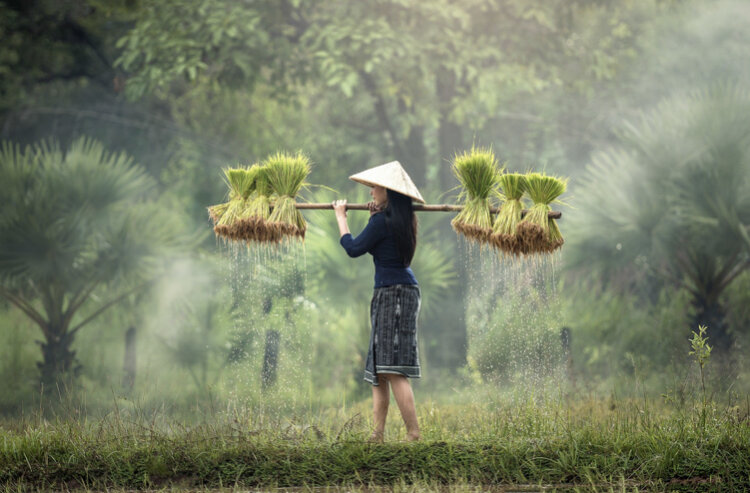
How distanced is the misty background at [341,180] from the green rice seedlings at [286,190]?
246cm

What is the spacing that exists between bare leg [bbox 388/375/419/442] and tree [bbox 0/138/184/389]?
667 cm

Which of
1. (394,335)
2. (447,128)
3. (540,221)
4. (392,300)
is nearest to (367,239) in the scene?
(392,300)

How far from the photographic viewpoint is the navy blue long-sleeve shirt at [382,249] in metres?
Answer: 5.78

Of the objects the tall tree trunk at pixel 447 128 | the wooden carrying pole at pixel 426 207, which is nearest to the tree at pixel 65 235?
the tall tree trunk at pixel 447 128

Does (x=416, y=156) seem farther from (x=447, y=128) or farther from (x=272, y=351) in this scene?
(x=272, y=351)

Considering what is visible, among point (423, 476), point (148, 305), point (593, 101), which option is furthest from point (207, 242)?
point (423, 476)

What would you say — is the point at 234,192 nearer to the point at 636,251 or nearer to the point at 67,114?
the point at 636,251

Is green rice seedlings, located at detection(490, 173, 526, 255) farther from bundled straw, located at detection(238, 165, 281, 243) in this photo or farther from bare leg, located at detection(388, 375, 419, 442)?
bundled straw, located at detection(238, 165, 281, 243)

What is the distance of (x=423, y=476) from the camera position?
5.18 meters

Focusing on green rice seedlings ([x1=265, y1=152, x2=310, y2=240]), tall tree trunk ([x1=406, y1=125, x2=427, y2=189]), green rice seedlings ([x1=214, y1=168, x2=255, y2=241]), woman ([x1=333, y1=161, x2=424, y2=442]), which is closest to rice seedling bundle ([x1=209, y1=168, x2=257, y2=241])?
green rice seedlings ([x1=214, y1=168, x2=255, y2=241])

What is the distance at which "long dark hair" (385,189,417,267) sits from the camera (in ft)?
19.0

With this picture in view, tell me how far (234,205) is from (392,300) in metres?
1.55

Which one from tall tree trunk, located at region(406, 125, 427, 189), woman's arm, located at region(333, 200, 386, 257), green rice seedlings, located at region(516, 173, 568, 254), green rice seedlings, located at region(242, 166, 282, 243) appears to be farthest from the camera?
tall tree trunk, located at region(406, 125, 427, 189)

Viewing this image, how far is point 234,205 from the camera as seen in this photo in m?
6.36
